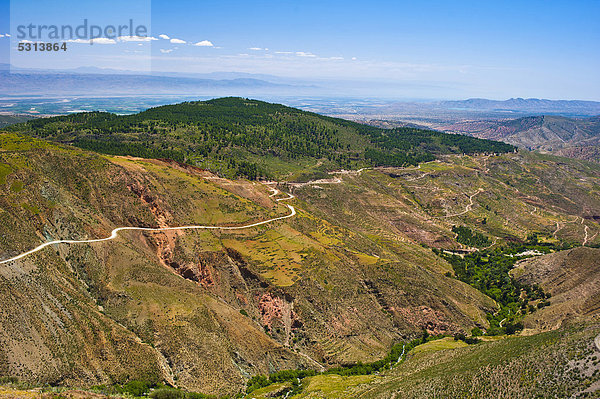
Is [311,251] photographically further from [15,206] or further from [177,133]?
[177,133]

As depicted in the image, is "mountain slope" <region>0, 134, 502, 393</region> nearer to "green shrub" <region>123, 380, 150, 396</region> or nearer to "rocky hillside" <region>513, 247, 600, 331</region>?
"green shrub" <region>123, 380, 150, 396</region>

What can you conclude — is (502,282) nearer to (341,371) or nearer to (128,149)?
(341,371)

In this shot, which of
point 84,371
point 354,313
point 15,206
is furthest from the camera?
point 354,313

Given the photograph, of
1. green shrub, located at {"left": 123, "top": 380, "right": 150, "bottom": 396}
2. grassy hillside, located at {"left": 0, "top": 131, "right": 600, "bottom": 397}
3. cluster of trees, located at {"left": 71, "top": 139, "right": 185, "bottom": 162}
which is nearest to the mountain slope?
grassy hillside, located at {"left": 0, "top": 131, "right": 600, "bottom": 397}

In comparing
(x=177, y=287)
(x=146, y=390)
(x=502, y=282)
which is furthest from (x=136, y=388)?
(x=502, y=282)

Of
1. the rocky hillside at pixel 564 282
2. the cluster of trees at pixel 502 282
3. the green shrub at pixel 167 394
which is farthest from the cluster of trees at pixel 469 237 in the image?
the green shrub at pixel 167 394

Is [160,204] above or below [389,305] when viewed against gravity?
above

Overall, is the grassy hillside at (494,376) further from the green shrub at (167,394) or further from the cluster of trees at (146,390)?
the green shrub at (167,394)

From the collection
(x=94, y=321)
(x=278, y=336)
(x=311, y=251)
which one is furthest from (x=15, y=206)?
(x=311, y=251)
